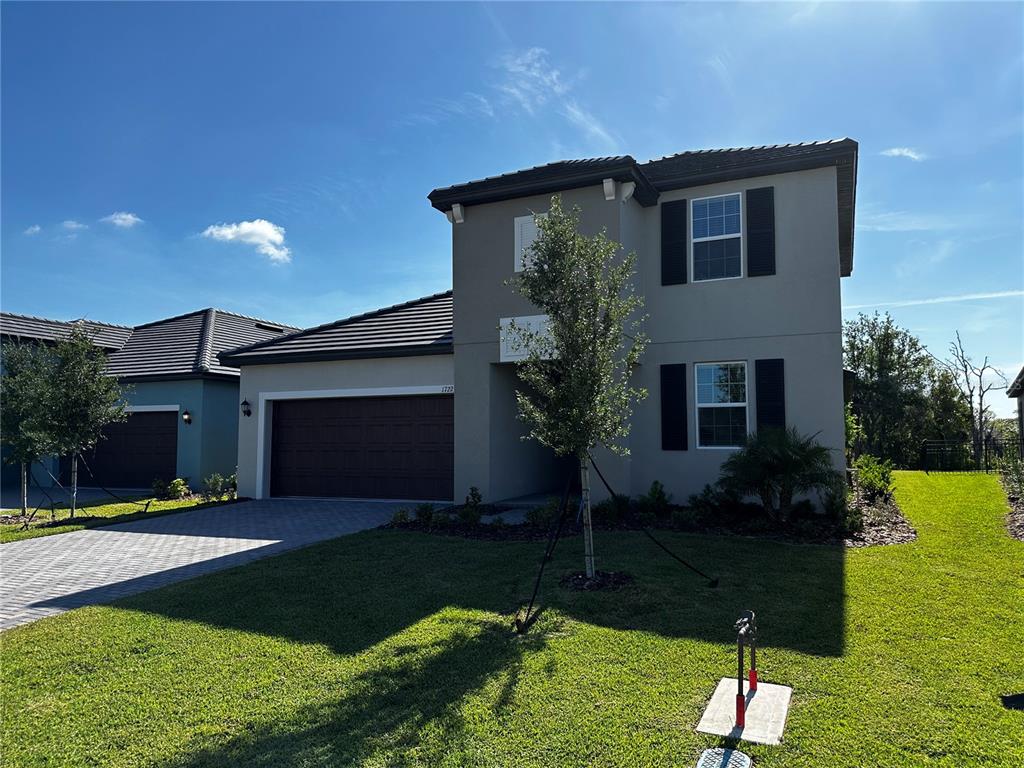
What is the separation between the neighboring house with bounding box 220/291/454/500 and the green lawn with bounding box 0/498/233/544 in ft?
5.80

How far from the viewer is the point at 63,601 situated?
6.99 meters

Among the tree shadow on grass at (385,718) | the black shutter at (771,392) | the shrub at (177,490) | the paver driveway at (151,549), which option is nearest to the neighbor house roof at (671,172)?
the black shutter at (771,392)

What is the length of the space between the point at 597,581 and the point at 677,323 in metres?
6.48

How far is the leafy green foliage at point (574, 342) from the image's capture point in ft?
23.0

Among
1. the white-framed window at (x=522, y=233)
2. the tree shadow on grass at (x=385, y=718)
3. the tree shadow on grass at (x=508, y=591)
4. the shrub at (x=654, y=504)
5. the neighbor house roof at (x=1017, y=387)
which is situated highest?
the white-framed window at (x=522, y=233)

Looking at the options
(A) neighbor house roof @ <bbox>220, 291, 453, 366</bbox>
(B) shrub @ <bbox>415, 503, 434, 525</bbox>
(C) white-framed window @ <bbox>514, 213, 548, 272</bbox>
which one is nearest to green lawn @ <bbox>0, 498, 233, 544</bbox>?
(A) neighbor house roof @ <bbox>220, 291, 453, 366</bbox>

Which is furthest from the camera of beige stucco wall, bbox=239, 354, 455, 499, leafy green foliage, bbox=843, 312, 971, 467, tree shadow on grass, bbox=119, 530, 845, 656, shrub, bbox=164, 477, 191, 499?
leafy green foliage, bbox=843, 312, 971, 467

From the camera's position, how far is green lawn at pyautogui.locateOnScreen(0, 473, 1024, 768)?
377 centimetres

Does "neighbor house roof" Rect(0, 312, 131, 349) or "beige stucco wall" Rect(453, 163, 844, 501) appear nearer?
"beige stucco wall" Rect(453, 163, 844, 501)

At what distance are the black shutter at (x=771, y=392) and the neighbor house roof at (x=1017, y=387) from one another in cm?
1993

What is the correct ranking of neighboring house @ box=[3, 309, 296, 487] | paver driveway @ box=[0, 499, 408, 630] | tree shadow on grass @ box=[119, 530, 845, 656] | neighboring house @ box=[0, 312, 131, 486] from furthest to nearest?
neighboring house @ box=[0, 312, 131, 486], neighboring house @ box=[3, 309, 296, 487], paver driveway @ box=[0, 499, 408, 630], tree shadow on grass @ box=[119, 530, 845, 656]

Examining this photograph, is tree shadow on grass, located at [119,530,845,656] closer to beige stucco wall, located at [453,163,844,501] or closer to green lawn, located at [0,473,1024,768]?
green lawn, located at [0,473,1024,768]

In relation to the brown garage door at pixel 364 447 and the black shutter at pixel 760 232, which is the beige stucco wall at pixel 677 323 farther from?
the brown garage door at pixel 364 447

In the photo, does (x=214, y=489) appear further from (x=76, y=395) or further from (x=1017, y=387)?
(x=1017, y=387)
